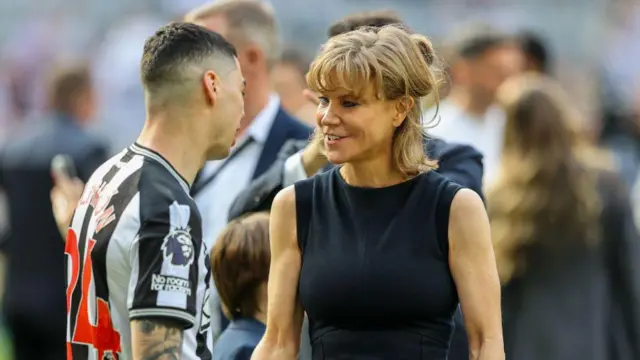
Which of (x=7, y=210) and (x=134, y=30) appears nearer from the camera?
(x=7, y=210)

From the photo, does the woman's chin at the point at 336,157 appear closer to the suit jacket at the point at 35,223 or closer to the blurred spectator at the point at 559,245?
the blurred spectator at the point at 559,245

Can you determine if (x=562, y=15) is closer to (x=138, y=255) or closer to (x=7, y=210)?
(x=7, y=210)

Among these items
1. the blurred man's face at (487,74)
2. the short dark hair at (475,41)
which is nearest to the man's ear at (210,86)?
the blurred man's face at (487,74)

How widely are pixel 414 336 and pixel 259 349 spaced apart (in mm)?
518

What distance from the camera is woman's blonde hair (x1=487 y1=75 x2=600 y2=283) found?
6.78m

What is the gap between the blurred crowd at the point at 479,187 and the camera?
5.47 m

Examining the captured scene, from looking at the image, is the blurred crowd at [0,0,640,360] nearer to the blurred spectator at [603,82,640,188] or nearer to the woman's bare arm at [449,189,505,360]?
the blurred spectator at [603,82,640,188]

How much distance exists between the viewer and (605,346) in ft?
22.6

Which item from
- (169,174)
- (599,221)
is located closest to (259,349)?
(169,174)

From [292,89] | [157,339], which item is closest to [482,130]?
[292,89]

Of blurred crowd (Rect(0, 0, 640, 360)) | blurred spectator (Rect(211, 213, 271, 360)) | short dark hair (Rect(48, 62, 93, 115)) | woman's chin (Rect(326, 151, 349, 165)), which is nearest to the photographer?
woman's chin (Rect(326, 151, 349, 165))

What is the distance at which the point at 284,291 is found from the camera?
412cm

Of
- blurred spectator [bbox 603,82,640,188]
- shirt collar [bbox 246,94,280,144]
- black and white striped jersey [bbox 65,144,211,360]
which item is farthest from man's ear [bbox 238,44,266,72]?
blurred spectator [bbox 603,82,640,188]

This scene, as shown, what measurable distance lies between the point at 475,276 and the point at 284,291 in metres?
0.60
